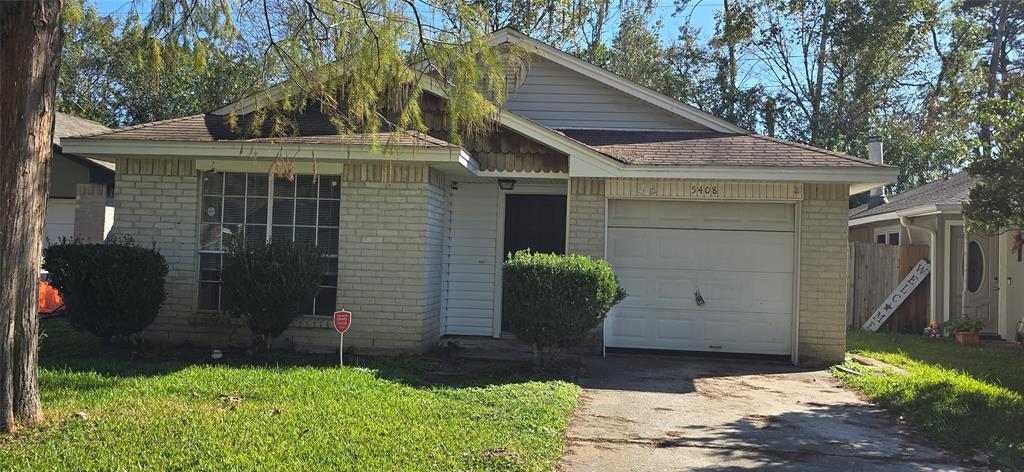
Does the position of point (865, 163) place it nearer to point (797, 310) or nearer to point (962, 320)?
point (797, 310)

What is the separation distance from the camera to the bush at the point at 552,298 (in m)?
8.41

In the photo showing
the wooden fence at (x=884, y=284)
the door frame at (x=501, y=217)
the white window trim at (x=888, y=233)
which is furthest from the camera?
the white window trim at (x=888, y=233)

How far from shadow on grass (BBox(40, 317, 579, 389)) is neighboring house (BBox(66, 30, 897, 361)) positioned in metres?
0.46

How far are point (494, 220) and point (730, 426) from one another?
217 inches

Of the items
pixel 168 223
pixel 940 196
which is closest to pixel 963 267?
pixel 940 196

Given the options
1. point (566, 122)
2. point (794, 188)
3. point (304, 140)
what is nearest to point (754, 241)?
point (794, 188)

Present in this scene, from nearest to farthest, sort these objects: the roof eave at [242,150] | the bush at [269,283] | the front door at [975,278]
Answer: the bush at [269,283], the roof eave at [242,150], the front door at [975,278]

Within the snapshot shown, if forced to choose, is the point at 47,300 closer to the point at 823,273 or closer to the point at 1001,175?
the point at 823,273

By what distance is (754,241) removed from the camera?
1079cm

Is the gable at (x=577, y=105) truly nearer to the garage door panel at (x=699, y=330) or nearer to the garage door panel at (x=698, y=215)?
the garage door panel at (x=698, y=215)

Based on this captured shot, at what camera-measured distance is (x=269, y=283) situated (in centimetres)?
885

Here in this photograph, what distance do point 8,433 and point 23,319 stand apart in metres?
0.82

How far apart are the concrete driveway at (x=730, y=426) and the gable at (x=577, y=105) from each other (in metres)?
4.23

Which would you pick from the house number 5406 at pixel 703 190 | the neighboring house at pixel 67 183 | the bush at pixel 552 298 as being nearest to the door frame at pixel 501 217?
the house number 5406 at pixel 703 190
